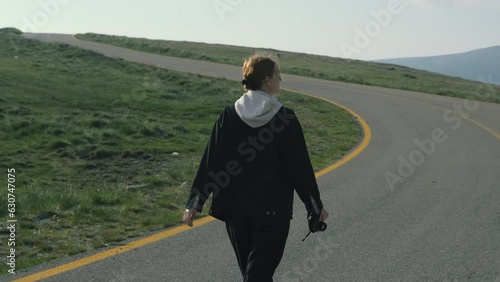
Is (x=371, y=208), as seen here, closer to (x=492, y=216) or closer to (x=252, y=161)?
(x=492, y=216)

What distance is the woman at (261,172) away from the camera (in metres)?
3.90

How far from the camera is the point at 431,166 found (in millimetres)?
12344

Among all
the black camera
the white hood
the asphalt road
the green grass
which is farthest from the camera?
the green grass

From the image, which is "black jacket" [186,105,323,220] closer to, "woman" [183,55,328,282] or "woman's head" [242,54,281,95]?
"woman" [183,55,328,282]

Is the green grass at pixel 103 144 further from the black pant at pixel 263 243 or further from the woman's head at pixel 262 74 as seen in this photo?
the woman's head at pixel 262 74

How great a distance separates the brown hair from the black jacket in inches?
7.8

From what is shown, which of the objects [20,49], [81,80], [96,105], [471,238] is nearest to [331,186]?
[471,238]

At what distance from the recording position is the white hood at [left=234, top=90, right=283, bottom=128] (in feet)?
12.7

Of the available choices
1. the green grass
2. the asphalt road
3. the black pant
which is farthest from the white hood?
the green grass

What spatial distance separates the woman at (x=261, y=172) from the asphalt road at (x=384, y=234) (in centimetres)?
184

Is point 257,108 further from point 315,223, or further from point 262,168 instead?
point 315,223

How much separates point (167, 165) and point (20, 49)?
29.3 meters

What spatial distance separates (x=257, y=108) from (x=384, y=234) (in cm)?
390

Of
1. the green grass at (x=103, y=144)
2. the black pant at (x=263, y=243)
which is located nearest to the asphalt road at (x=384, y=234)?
the green grass at (x=103, y=144)
